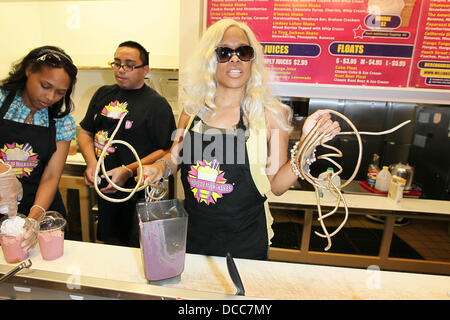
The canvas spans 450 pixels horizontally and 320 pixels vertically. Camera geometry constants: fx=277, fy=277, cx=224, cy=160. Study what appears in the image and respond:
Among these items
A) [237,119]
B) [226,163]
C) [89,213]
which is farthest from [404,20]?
[89,213]

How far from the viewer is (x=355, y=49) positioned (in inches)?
92.4

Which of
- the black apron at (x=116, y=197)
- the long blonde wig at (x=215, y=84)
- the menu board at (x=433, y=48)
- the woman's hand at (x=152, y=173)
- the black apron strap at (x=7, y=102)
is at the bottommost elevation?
the black apron at (x=116, y=197)

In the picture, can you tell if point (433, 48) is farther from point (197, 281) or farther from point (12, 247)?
point (12, 247)

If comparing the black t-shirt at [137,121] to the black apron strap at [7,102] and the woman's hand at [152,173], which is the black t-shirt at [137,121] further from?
the woman's hand at [152,173]

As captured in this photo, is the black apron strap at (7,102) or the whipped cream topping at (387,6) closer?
the black apron strap at (7,102)

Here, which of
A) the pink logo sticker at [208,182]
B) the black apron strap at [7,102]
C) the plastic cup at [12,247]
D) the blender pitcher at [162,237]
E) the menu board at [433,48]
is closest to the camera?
the blender pitcher at [162,237]

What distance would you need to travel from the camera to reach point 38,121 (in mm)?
1406

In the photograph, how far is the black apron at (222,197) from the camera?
3.95 feet

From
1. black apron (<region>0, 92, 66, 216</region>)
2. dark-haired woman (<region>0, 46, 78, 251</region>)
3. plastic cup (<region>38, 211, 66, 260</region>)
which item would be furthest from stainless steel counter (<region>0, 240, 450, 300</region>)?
black apron (<region>0, 92, 66, 216</region>)

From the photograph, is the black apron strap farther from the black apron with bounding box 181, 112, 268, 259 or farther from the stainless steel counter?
the black apron with bounding box 181, 112, 268, 259

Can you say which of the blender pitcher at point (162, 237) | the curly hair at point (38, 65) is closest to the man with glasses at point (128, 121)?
the curly hair at point (38, 65)

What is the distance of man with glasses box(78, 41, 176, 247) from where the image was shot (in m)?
1.91

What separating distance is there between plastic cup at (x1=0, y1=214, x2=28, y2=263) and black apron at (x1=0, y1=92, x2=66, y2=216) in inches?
20.5

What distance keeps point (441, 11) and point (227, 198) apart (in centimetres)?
241
